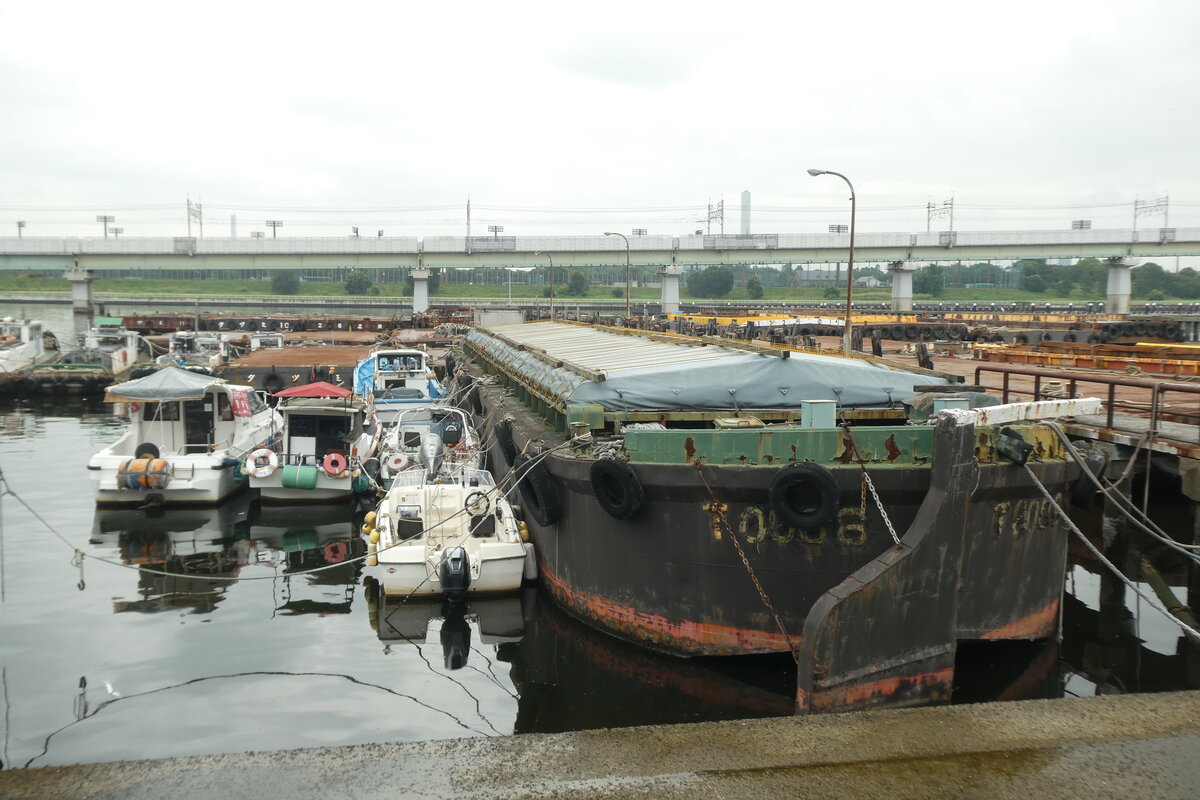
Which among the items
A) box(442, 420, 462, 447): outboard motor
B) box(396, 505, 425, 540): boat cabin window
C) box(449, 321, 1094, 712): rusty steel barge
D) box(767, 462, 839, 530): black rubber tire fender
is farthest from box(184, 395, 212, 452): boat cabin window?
box(767, 462, 839, 530): black rubber tire fender

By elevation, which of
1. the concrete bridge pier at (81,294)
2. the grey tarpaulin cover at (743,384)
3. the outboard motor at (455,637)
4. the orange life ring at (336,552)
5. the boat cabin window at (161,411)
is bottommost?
the orange life ring at (336,552)

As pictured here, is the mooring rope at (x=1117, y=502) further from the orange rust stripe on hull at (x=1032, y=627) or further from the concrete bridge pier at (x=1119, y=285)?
the concrete bridge pier at (x=1119, y=285)

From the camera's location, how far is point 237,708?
1144cm

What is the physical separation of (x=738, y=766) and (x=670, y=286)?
3259 inches

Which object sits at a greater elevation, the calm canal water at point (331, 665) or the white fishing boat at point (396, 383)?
the white fishing boat at point (396, 383)

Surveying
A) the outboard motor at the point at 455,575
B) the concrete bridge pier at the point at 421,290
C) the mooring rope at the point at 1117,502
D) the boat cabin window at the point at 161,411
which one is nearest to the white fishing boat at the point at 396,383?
the boat cabin window at the point at 161,411

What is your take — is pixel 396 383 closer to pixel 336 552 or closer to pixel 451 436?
pixel 451 436

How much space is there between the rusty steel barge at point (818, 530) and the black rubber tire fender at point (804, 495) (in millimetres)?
24

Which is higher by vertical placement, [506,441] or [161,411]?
[506,441]

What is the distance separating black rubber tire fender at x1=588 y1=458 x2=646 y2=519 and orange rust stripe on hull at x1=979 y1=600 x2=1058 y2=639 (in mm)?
4968

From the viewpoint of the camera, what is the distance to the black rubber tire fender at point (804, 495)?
35.6 feet

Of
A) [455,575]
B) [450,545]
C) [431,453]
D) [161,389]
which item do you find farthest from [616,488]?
[161,389]

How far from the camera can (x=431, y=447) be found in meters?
21.0

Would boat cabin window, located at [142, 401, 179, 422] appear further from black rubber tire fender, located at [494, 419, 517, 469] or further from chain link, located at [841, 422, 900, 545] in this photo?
chain link, located at [841, 422, 900, 545]
